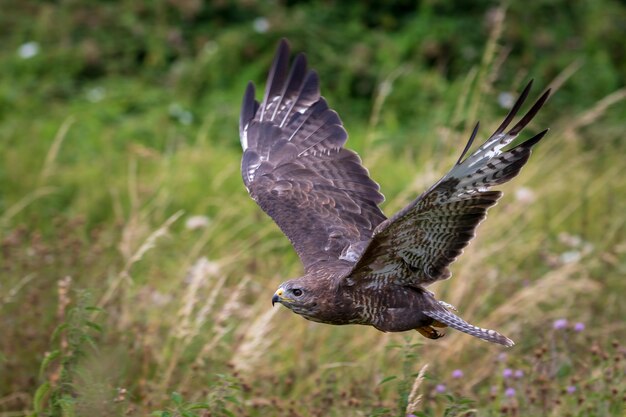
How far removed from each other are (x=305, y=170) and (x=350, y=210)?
477mm

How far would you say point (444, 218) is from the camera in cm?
479

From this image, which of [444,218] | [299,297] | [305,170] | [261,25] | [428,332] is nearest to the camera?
[444,218]

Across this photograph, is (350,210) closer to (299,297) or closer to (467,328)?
(299,297)

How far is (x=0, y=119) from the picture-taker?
9.49 m

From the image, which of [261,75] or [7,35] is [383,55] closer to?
[261,75]

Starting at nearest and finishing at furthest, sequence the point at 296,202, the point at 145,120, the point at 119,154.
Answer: the point at 296,202, the point at 119,154, the point at 145,120

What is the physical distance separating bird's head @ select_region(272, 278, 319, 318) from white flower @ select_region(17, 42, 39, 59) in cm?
612

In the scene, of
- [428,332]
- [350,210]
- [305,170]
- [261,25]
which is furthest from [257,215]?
[261,25]

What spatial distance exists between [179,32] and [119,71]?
2.44 feet

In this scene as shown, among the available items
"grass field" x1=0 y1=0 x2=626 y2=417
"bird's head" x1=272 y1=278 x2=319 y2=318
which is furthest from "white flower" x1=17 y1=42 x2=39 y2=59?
"bird's head" x1=272 y1=278 x2=319 y2=318

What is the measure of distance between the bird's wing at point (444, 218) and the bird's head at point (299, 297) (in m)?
0.20

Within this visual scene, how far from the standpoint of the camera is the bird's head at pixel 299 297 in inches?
201

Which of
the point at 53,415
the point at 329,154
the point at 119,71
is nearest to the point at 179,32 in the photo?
the point at 119,71

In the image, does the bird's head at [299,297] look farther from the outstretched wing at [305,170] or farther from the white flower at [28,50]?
the white flower at [28,50]
